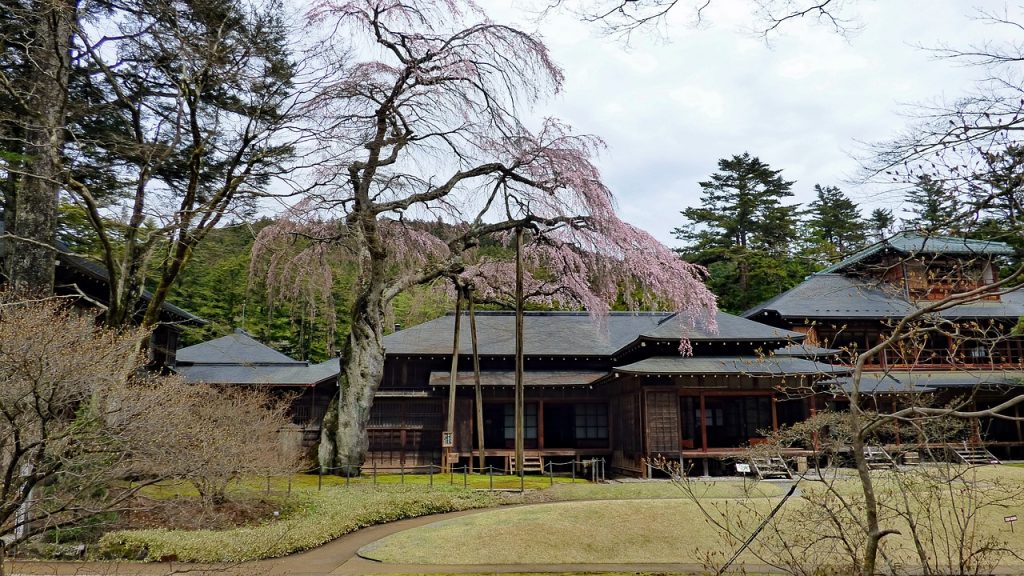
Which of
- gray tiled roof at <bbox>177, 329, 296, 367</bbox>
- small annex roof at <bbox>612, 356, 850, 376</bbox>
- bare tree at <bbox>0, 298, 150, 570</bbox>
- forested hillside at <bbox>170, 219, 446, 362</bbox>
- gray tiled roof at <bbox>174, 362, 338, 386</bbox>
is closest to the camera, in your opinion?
bare tree at <bbox>0, 298, 150, 570</bbox>

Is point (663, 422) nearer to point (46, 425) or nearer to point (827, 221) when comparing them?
point (46, 425)

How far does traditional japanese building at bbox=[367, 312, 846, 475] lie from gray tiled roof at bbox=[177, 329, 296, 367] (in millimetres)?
6179

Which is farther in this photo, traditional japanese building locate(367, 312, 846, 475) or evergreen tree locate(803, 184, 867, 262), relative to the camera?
evergreen tree locate(803, 184, 867, 262)

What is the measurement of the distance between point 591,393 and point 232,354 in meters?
15.6

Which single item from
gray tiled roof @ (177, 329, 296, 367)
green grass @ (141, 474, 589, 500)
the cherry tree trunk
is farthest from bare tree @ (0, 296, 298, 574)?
gray tiled roof @ (177, 329, 296, 367)

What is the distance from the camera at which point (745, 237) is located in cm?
4456

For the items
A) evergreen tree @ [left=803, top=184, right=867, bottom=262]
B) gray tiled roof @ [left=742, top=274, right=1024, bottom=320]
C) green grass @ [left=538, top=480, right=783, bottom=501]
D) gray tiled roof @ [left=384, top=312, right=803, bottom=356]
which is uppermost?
evergreen tree @ [left=803, top=184, right=867, bottom=262]

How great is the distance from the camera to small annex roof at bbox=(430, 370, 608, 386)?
78.4 ft

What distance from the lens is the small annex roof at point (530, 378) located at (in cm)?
2389

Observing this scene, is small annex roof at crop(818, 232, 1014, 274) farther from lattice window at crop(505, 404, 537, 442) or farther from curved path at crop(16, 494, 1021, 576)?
lattice window at crop(505, 404, 537, 442)

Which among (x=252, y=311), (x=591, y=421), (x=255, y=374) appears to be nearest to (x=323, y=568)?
(x=591, y=421)

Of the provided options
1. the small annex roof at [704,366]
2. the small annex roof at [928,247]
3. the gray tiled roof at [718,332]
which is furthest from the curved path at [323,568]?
the gray tiled roof at [718,332]

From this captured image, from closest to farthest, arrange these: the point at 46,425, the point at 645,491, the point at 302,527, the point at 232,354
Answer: the point at 46,425
the point at 302,527
the point at 645,491
the point at 232,354

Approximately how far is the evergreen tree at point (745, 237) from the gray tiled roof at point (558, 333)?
48.8 ft
